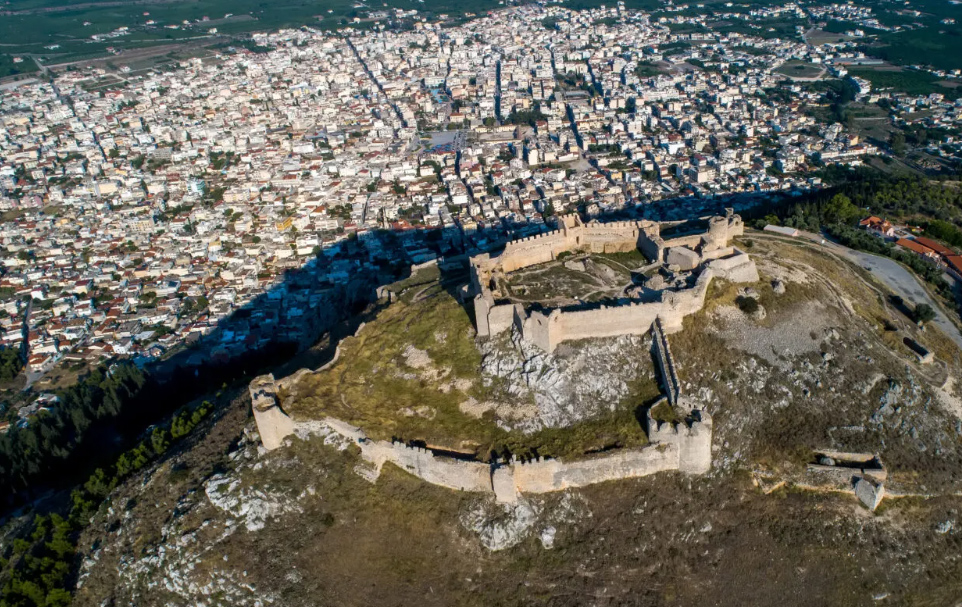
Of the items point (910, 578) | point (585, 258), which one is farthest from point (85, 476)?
point (910, 578)

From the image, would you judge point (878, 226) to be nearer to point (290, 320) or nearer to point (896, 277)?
point (896, 277)

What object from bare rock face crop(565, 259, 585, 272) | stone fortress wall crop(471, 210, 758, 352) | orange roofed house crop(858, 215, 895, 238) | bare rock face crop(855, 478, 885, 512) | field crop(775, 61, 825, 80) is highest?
stone fortress wall crop(471, 210, 758, 352)

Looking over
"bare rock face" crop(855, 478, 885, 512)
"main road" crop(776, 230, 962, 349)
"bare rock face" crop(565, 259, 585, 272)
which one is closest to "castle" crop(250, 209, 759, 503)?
"bare rock face" crop(565, 259, 585, 272)

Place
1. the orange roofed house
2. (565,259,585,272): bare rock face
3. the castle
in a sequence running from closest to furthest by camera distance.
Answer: the castle → (565,259,585,272): bare rock face → the orange roofed house

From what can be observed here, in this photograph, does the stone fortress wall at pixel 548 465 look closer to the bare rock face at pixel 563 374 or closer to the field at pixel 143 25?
the bare rock face at pixel 563 374

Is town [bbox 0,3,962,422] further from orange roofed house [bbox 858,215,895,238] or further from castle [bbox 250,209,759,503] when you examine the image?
castle [bbox 250,209,759,503]

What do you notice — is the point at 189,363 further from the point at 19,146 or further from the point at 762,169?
the point at 19,146

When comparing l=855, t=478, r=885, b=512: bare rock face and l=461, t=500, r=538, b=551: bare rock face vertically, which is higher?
l=461, t=500, r=538, b=551: bare rock face

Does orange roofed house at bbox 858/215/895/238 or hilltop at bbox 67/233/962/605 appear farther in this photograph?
orange roofed house at bbox 858/215/895/238
